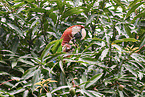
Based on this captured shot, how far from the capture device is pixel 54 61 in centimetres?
102

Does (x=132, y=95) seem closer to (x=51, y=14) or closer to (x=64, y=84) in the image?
(x=64, y=84)

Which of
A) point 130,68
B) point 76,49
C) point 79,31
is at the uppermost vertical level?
point 79,31

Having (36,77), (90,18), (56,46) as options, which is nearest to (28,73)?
(36,77)

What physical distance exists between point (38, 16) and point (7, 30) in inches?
10.4

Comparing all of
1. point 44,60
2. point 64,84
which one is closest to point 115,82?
point 64,84

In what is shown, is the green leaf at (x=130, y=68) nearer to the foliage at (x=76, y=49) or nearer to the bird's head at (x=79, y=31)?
the foliage at (x=76, y=49)

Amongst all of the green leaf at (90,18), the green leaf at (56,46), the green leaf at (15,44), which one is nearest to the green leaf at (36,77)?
the green leaf at (56,46)

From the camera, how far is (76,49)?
1.06 m

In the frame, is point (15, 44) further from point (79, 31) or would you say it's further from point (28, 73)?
point (79, 31)

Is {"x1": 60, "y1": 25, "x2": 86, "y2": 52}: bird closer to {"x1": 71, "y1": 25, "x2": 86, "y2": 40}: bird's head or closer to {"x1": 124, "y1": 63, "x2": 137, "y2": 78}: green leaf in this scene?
{"x1": 71, "y1": 25, "x2": 86, "y2": 40}: bird's head

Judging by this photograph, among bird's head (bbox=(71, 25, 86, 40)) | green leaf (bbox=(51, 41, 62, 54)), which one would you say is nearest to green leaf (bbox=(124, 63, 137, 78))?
bird's head (bbox=(71, 25, 86, 40))

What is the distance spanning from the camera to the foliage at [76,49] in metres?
1.05

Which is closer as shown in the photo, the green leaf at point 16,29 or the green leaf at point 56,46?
the green leaf at point 56,46

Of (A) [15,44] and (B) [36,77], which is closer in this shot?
(B) [36,77]
